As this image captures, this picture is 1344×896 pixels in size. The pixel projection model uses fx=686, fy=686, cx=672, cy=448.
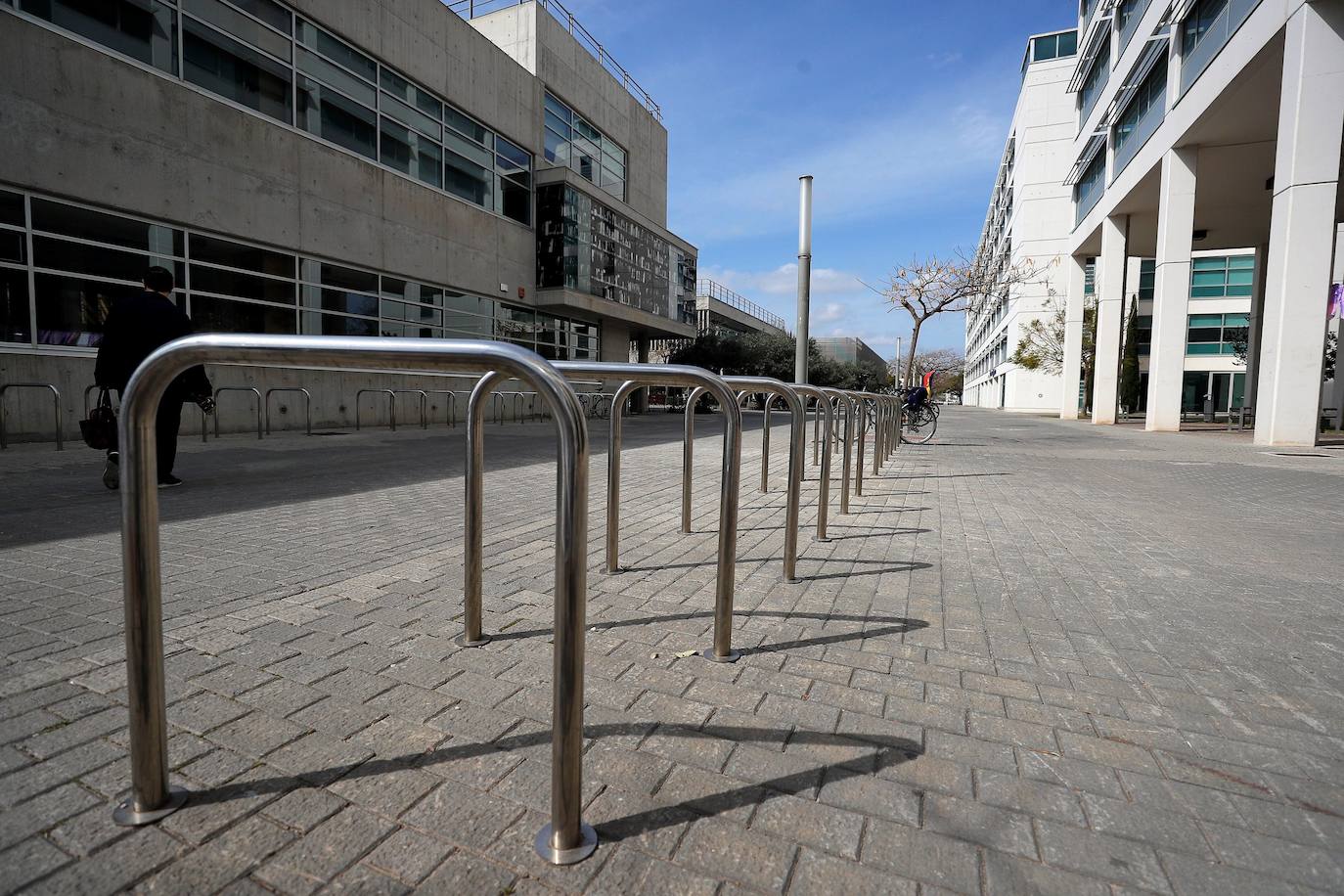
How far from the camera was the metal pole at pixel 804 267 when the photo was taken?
995 cm

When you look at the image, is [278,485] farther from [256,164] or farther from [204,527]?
[256,164]

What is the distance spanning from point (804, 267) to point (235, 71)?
10.3 meters

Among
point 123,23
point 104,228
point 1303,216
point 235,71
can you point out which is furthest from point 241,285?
point 1303,216

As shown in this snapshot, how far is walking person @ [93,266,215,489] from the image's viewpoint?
5.27 meters

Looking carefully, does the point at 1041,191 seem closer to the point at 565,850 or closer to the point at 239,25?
the point at 239,25

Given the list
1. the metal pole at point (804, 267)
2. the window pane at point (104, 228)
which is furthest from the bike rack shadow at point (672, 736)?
the window pane at point (104, 228)

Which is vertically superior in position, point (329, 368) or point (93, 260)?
point (93, 260)

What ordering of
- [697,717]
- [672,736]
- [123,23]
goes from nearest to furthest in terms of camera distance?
[672,736], [697,717], [123,23]

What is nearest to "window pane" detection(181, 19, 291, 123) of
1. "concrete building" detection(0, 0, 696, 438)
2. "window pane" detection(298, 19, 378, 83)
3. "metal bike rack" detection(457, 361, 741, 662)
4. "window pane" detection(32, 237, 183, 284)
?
"concrete building" detection(0, 0, 696, 438)

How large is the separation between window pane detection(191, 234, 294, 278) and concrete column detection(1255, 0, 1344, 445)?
1748 cm

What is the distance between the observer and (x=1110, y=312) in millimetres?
20922

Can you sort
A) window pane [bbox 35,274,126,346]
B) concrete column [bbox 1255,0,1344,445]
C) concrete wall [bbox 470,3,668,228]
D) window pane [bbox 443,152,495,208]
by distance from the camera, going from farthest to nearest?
concrete wall [bbox 470,3,668,228] → window pane [bbox 443,152,495,208] → concrete column [bbox 1255,0,1344,445] → window pane [bbox 35,274,126,346]

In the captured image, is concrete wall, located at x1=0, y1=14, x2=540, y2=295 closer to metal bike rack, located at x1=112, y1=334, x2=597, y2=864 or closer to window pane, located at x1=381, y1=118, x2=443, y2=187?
window pane, located at x1=381, y1=118, x2=443, y2=187

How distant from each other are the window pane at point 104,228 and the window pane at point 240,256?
0.37 m
